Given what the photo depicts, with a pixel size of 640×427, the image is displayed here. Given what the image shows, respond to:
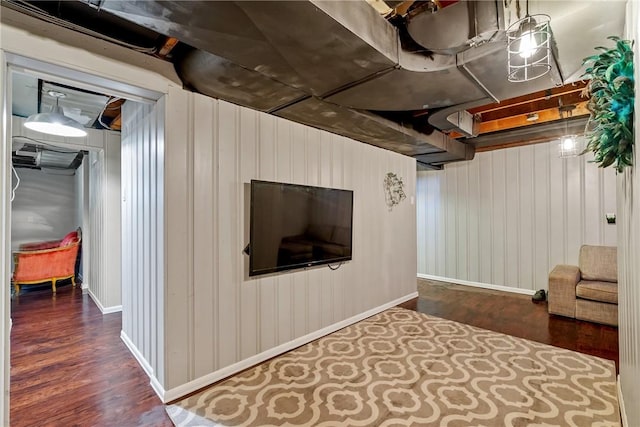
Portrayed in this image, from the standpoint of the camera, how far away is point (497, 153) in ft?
17.1

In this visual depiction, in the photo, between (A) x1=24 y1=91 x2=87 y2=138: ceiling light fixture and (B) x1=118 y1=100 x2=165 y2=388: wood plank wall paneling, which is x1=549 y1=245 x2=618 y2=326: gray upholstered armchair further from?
(A) x1=24 y1=91 x2=87 y2=138: ceiling light fixture

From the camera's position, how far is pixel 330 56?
69.5 inches

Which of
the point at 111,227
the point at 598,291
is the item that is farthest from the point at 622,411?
the point at 111,227

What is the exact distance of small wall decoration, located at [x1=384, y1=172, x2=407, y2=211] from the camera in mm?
4162

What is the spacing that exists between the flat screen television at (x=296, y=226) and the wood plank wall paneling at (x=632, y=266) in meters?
→ 2.25

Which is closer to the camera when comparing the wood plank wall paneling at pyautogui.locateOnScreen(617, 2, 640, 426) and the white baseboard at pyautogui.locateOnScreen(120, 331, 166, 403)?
the wood plank wall paneling at pyautogui.locateOnScreen(617, 2, 640, 426)

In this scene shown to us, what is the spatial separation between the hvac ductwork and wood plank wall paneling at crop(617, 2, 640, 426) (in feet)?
1.86

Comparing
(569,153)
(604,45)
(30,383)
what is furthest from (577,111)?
(30,383)

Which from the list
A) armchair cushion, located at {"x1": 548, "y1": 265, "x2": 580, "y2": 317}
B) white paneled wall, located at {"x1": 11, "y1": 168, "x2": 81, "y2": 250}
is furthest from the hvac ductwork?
white paneled wall, located at {"x1": 11, "y1": 168, "x2": 81, "y2": 250}

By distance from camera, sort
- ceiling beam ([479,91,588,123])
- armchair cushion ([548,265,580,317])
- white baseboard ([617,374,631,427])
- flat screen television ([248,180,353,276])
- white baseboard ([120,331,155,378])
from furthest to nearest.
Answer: armchair cushion ([548,265,580,317]) < ceiling beam ([479,91,588,123]) < flat screen television ([248,180,353,276]) < white baseboard ([120,331,155,378]) < white baseboard ([617,374,631,427])

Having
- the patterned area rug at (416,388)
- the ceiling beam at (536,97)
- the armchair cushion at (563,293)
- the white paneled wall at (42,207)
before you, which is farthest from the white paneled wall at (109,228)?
the armchair cushion at (563,293)

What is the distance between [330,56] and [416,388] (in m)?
2.41

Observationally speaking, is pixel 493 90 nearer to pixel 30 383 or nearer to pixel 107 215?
pixel 30 383

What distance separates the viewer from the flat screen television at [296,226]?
102 inches
